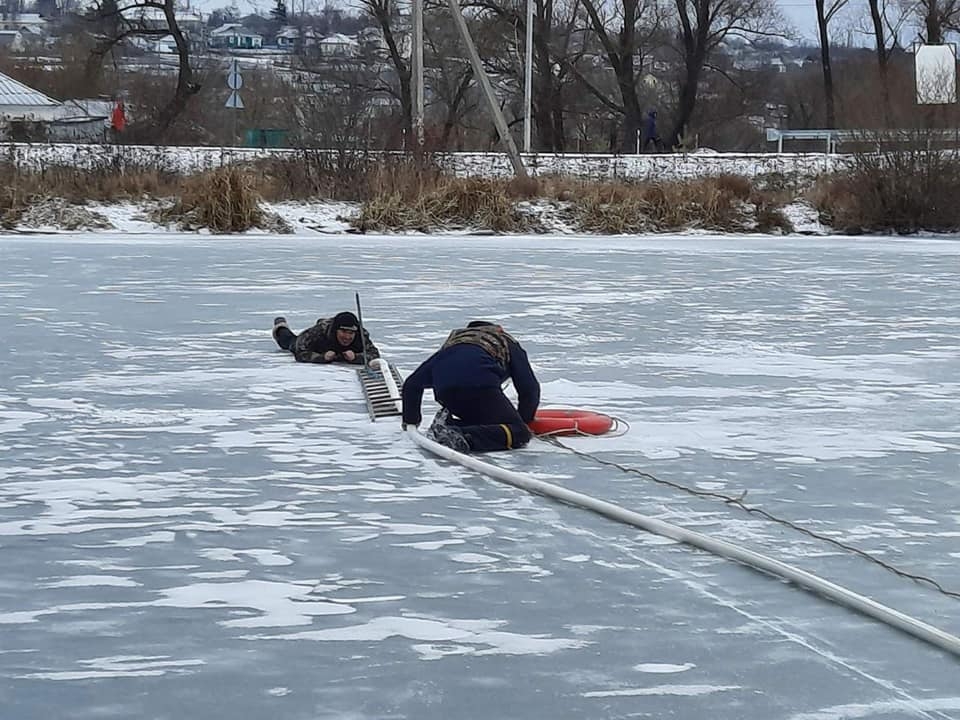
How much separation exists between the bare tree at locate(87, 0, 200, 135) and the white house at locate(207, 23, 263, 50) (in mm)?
13950

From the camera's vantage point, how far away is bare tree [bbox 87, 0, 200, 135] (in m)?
43.7

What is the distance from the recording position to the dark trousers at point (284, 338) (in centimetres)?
1034

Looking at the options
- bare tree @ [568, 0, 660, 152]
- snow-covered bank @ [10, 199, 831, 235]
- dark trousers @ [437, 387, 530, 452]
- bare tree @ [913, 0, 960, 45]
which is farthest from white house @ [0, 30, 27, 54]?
dark trousers @ [437, 387, 530, 452]

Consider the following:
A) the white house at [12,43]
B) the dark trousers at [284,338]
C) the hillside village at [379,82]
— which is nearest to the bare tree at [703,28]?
the hillside village at [379,82]

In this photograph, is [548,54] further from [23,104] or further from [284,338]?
[284,338]

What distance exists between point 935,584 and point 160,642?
2.45m

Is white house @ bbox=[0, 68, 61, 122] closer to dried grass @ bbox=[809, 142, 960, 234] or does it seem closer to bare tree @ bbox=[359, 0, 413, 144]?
bare tree @ bbox=[359, 0, 413, 144]

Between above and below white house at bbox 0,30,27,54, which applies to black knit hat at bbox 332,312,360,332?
below

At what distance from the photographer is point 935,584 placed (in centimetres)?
469

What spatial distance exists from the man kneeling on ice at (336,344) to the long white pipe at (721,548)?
2998 mm

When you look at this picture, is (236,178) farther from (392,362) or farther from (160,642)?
(160,642)

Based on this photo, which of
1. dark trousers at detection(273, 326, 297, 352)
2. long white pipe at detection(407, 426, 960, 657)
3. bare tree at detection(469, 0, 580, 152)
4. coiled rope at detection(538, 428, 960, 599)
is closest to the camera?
long white pipe at detection(407, 426, 960, 657)

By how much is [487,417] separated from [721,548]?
7.06ft

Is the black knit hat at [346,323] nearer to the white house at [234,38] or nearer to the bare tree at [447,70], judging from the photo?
the bare tree at [447,70]
